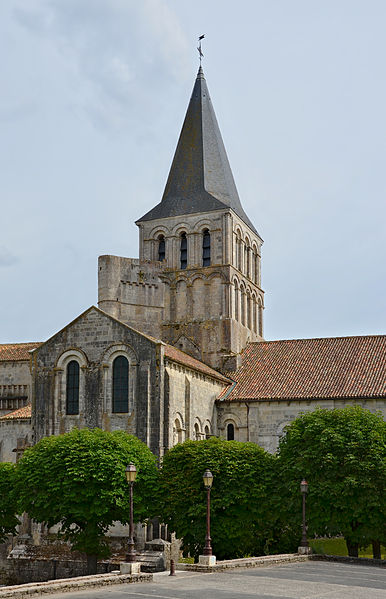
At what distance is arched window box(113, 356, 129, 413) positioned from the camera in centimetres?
4578

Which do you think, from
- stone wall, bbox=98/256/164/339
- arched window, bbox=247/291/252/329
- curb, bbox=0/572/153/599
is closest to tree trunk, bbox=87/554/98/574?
curb, bbox=0/572/153/599

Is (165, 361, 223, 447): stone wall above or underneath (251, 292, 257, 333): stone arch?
underneath

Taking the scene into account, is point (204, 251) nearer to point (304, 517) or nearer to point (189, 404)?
point (189, 404)

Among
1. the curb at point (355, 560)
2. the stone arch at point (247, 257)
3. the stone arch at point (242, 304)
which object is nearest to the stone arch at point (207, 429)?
the stone arch at point (242, 304)

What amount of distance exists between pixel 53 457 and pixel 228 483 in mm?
9323

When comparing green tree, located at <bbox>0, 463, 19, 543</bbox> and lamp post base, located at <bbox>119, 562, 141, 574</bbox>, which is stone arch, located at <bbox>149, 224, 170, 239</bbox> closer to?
green tree, located at <bbox>0, 463, 19, 543</bbox>

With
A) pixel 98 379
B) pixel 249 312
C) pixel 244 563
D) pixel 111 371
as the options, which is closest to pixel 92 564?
pixel 98 379

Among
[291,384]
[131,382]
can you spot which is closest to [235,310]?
[291,384]

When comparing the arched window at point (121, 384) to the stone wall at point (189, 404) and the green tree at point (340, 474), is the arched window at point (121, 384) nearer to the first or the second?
the stone wall at point (189, 404)

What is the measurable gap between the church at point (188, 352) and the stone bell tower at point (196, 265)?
98 millimetres

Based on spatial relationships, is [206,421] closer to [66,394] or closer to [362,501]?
[66,394]

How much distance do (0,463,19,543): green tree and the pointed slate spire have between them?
25.8 m

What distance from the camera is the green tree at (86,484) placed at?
3906 centimetres

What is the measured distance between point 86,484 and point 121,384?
27.1 ft
